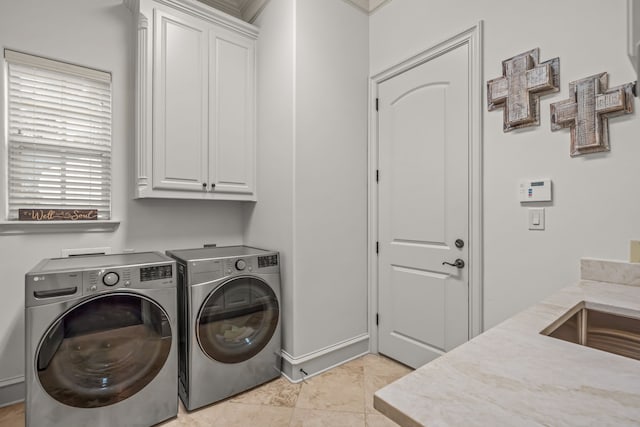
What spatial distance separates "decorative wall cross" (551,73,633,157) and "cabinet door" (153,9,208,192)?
215cm

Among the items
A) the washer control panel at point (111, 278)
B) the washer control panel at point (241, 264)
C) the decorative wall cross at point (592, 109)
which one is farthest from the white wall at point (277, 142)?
the decorative wall cross at point (592, 109)

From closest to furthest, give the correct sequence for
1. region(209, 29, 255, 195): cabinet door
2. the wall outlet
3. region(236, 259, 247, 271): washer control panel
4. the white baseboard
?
the wall outlet → region(236, 259, 247, 271): washer control panel → the white baseboard → region(209, 29, 255, 195): cabinet door

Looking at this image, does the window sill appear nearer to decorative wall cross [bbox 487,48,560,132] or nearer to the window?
the window

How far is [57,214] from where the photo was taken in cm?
198

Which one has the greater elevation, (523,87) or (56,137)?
(523,87)

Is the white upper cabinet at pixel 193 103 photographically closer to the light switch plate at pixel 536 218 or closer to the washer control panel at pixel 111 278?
the washer control panel at pixel 111 278

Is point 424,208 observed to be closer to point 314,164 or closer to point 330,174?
point 330,174

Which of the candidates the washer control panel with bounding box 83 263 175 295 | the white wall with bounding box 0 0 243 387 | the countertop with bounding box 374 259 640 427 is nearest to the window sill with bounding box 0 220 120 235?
the white wall with bounding box 0 0 243 387

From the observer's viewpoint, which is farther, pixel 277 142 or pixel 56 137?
pixel 277 142

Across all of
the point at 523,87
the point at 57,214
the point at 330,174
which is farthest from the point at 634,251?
the point at 57,214

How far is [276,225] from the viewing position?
7.45 ft

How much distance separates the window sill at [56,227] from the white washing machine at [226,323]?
1.56 feet

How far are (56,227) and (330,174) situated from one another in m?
1.81

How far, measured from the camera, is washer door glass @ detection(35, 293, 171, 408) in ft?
4.72
